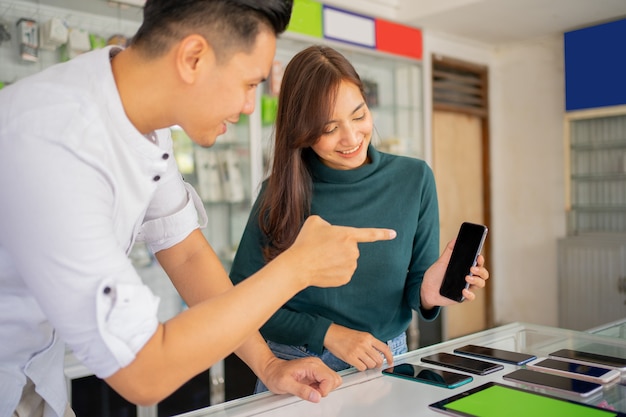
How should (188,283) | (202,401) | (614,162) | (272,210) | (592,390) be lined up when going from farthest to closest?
1. (614,162)
2. (202,401)
3. (272,210)
4. (188,283)
5. (592,390)

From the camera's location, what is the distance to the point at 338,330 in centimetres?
154

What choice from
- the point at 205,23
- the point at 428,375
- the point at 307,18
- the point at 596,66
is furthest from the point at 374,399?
the point at 596,66

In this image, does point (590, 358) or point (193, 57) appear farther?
point (590, 358)

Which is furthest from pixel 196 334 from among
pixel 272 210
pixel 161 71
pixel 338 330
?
pixel 272 210

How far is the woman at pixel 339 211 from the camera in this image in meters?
1.62

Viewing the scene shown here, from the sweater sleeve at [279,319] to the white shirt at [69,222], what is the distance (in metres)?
0.71

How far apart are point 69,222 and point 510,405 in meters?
0.80

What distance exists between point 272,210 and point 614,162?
412 cm

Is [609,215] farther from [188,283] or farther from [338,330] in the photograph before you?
[188,283]

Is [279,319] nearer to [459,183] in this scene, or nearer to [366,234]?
[366,234]

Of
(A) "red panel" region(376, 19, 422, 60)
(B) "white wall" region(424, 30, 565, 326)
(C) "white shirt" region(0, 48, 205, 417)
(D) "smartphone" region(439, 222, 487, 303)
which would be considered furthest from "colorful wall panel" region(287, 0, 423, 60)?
(C) "white shirt" region(0, 48, 205, 417)

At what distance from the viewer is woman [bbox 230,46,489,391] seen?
162cm

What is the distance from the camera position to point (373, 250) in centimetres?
168

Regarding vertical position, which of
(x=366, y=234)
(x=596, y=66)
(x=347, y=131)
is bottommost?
(x=366, y=234)
